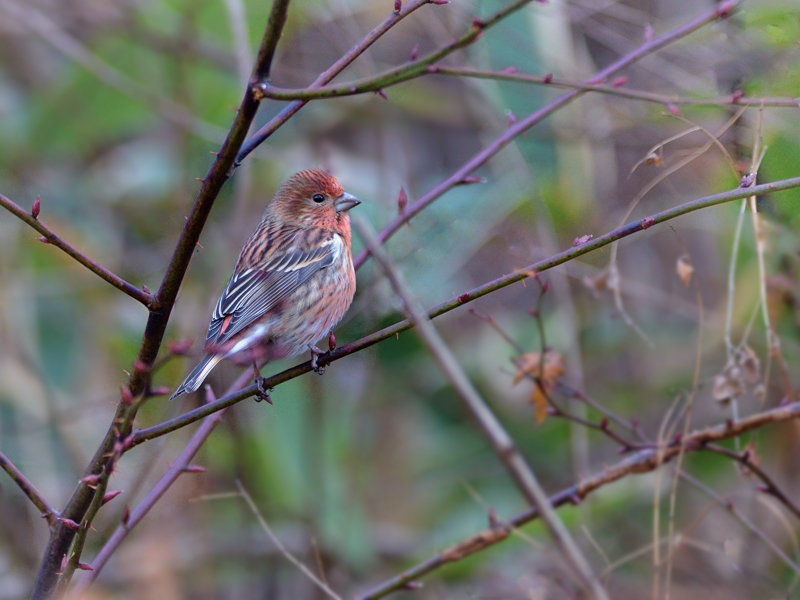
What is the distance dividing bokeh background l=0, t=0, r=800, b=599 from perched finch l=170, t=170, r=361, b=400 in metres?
0.26

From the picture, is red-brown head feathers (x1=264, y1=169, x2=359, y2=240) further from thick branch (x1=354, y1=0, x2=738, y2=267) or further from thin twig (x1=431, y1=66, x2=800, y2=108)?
thin twig (x1=431, y1=66, x2=800, y2=108)

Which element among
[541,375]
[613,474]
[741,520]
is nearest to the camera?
[613,474]

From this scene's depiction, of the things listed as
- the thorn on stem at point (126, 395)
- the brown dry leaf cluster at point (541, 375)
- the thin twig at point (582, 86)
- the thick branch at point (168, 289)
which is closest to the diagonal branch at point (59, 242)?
the thick branch at point (168, 289)

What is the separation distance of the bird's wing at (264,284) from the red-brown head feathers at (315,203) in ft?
0.59

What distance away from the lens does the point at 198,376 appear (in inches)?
134

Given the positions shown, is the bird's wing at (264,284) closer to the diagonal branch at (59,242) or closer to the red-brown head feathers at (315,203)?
the red-brown head feathers at (315,203)

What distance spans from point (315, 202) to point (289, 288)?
0.73 m

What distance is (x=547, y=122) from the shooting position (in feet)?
20.8

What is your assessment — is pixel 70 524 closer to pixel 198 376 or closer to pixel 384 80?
pixel 198 376

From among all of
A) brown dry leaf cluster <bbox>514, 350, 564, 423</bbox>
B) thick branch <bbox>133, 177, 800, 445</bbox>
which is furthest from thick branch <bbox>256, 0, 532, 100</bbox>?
brown dry leaf cluster <bbox>514, 350, 564, 423</bbox>

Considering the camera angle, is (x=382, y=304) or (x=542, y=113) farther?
(x=382, y=304)

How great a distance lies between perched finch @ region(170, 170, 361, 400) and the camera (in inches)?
149

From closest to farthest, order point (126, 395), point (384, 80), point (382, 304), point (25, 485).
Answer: point (384, 80), point (126, 395), point (25, 485), point (382, 304)

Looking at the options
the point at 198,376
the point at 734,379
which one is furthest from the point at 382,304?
the point at 734,379
